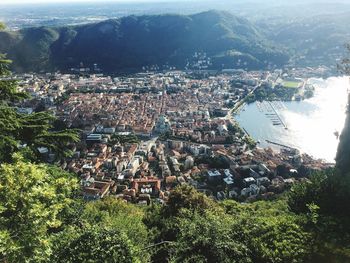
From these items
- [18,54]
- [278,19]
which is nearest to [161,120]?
[18,54]

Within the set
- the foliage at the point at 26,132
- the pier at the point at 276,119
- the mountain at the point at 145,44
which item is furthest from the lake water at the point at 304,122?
the mountain at the point at 145,44

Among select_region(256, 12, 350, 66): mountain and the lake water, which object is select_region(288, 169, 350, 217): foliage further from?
select_region(256, 12, 350, 66): mountain

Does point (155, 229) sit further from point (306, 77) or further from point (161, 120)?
point (306, 77)

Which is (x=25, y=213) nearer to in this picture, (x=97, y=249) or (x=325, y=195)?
(x=97, y=249)

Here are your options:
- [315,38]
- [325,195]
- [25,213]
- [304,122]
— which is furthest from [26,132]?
[315,38]

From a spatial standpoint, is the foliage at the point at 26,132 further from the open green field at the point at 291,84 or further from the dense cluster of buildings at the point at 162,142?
the open green field at the point at 291,84

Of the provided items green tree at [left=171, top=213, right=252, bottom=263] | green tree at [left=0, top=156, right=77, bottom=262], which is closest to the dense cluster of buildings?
green tree at [left=171, top=213, right=252, bottom=263]
